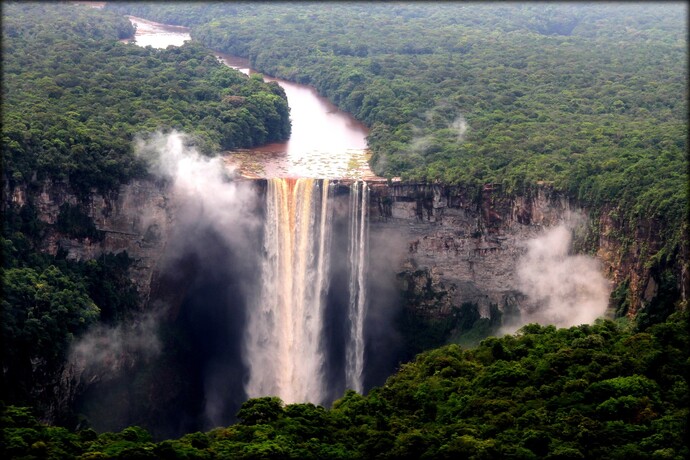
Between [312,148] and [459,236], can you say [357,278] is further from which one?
[312,148]

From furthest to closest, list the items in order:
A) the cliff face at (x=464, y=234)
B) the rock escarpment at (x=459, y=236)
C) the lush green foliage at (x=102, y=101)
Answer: the rock escarpment at (x=459, y=236)
the cliff face at (x=464, y=234)
the lush green foliage at (x=102, y=101)

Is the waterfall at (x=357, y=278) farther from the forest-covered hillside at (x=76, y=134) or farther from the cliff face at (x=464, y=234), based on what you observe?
the forest-covered hillside at (x=76, y=134)

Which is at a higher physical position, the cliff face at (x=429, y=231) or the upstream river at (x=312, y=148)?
the upstream river at (x=312, y=148)

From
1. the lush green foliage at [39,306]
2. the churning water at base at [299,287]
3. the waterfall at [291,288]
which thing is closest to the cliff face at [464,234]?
the churning water at base at [299,287]

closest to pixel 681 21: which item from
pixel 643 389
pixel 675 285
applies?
pixel 675 285

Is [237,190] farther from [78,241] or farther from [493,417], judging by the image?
[493,417]

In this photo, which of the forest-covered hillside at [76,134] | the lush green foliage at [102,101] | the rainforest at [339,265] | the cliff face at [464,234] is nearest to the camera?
the rainforest at [339,265]

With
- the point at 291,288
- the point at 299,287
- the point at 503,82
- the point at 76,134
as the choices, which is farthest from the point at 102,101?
the point at 503,82
